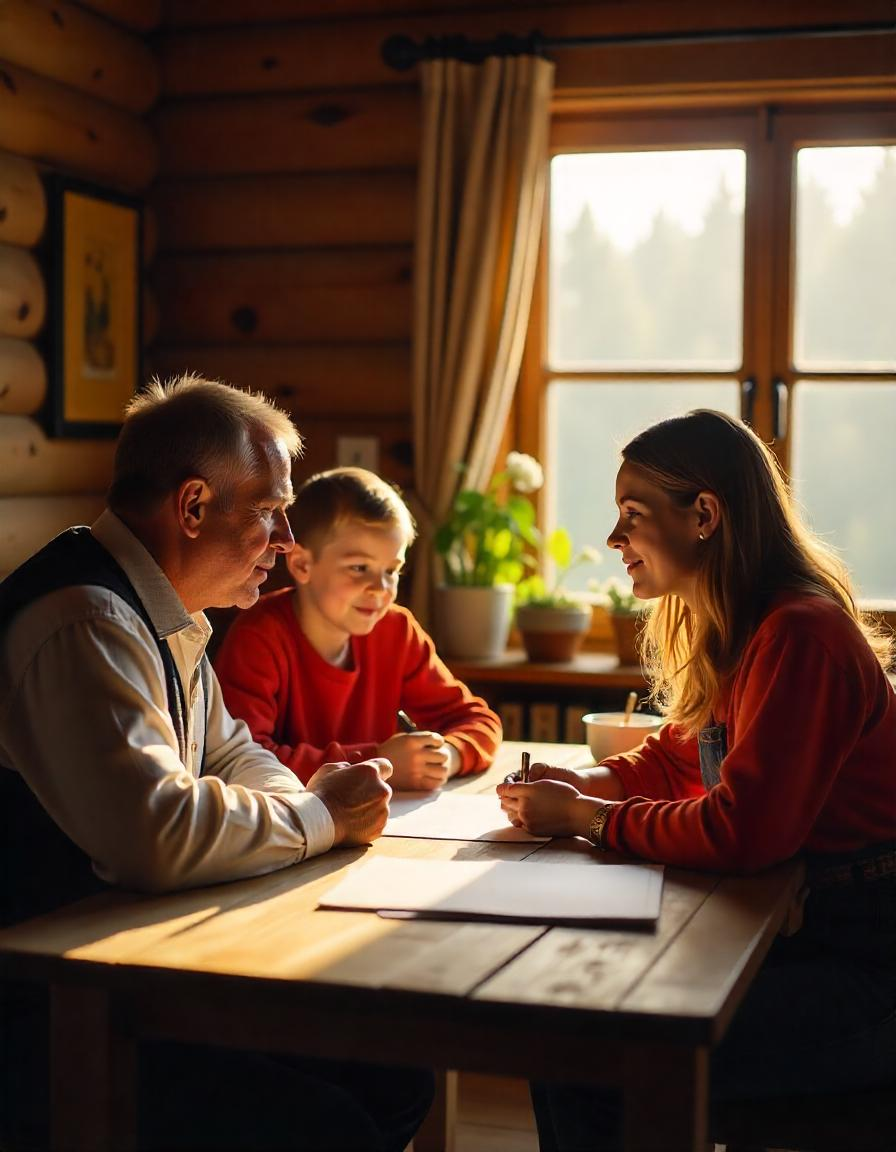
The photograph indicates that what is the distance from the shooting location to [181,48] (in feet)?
13.5

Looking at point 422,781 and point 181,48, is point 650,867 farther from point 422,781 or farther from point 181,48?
point 181,48

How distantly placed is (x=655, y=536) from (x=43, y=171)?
2249mm

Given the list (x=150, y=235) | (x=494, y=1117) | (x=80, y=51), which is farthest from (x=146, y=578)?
(x=150, y=235)

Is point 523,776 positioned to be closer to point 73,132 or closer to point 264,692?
point 264,692

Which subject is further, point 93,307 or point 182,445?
point 93,307

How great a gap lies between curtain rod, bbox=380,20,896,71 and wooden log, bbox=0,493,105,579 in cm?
147

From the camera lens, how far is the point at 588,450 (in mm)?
4039

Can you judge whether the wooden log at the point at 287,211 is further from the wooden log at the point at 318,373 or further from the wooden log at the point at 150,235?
the wooden log at the point at 318,373

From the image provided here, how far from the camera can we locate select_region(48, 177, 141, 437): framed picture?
3660 millimetres

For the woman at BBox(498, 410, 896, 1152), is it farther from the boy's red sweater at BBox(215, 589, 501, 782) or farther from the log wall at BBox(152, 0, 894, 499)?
the log wall at BBox(152, 0, 894, 499)

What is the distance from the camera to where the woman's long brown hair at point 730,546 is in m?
1.99

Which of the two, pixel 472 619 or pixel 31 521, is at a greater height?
pixel 31 521

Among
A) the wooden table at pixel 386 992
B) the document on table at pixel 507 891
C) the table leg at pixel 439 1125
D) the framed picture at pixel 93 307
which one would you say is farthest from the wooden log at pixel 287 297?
the wooden table at pixel 386 992

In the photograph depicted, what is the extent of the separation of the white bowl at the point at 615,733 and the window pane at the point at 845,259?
167 centimetres
